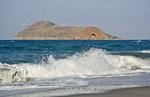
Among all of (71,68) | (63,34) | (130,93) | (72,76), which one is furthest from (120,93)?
(63,34)

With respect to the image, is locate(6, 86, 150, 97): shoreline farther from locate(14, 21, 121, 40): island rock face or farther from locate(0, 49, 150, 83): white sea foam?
locate(14, 21, 121, 40): island rock face

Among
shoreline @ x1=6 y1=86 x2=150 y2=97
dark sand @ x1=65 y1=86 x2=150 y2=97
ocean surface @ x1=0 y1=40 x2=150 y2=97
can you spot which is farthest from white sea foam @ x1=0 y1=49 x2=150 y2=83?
dark sand @ x1=65 y1=86 x2=150 y2=97

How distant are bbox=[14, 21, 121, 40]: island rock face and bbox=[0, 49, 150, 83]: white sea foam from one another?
105m

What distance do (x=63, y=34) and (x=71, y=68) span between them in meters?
112

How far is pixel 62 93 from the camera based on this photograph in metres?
7.09

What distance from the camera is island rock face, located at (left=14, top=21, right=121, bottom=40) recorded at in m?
123

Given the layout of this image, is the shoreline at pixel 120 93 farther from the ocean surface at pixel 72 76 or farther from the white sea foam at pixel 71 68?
the white sea foam at pixel 71 68

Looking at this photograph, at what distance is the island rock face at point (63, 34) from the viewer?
122894 millimetres

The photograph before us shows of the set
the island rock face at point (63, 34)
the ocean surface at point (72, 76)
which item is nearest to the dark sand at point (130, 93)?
the ocean surface at point (72, 76)

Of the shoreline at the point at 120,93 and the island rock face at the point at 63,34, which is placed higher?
the island rock face at the point at 63,34

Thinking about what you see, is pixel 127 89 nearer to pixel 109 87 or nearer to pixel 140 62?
pixel 109 87

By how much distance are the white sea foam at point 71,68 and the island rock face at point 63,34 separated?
10476 cm

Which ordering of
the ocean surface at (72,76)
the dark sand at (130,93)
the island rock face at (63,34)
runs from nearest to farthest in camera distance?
the dark sand at (130,93)
the ocean surface at (72,76)
the island rock face at (63,34)

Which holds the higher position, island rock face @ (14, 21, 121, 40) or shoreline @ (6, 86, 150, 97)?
island rock face @ (14, 21, 121, 40)
